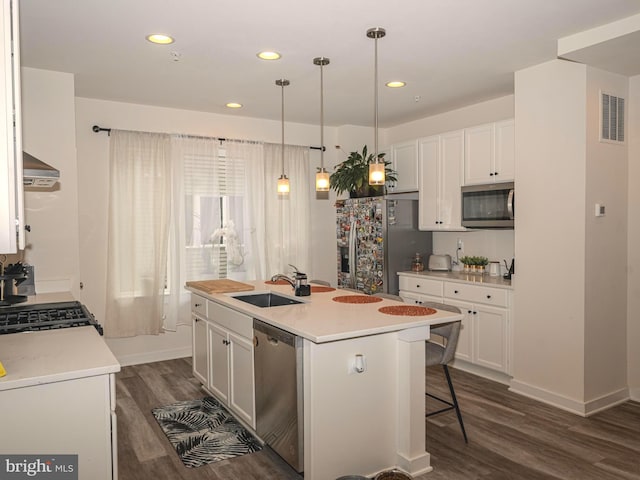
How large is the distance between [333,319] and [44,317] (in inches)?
66.3

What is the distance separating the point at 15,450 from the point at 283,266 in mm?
3978

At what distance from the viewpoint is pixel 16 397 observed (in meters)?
1.75

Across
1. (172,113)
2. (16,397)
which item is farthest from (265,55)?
(16,397)

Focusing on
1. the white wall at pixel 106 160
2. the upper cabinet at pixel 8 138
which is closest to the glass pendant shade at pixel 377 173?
the upper cabinet at pixel 8 138

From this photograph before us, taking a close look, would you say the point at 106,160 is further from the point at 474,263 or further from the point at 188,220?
the point at 474,263

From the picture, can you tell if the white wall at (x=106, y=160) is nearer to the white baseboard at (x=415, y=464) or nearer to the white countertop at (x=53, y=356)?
the white countertop at (x=53, y=356)

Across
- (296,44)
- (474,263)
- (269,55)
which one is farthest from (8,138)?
(474,263)

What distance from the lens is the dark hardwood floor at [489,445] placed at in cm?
278

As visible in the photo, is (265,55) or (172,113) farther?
(172,113)

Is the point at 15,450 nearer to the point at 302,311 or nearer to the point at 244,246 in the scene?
the point at 302,311

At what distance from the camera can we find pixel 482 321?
4.33m

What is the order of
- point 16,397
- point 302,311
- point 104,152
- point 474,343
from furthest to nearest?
point 104,152
point 474,343
point 302,311
point 16,397

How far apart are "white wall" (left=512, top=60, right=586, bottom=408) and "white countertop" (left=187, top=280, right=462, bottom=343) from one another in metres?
1.27

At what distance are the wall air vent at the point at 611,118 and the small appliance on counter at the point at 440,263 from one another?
1982 mm
